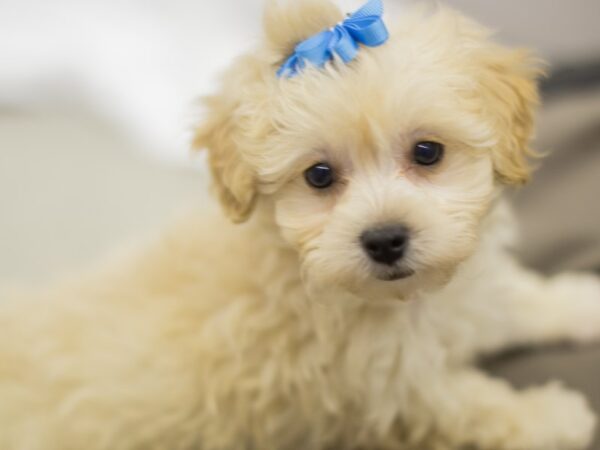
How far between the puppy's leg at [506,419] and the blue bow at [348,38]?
0.93 m

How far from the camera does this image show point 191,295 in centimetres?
213

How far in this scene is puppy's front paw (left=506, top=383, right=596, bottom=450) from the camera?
205 centimetres

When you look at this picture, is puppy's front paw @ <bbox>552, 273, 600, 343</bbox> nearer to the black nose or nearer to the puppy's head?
the puppy's head

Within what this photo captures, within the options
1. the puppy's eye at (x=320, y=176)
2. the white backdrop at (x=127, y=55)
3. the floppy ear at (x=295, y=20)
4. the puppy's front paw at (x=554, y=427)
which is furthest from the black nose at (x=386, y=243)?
the white backdrop at (x=127, y=55)

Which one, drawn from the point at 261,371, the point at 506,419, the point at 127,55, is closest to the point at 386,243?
the point at 261,371

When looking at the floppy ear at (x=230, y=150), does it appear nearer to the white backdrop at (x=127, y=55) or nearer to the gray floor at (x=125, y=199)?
the gray floor at (x=125, y=199)

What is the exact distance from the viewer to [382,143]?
170 cm

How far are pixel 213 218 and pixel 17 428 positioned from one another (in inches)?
30.7

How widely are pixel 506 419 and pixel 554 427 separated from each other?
124 mm

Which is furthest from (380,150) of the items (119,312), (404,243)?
(119,312)

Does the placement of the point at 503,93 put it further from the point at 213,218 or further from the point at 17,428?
the point at 17,428

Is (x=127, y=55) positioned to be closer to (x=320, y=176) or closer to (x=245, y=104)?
(x=245, y=104)

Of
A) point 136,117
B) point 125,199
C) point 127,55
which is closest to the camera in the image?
point 125,199

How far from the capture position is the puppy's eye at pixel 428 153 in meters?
1.75
